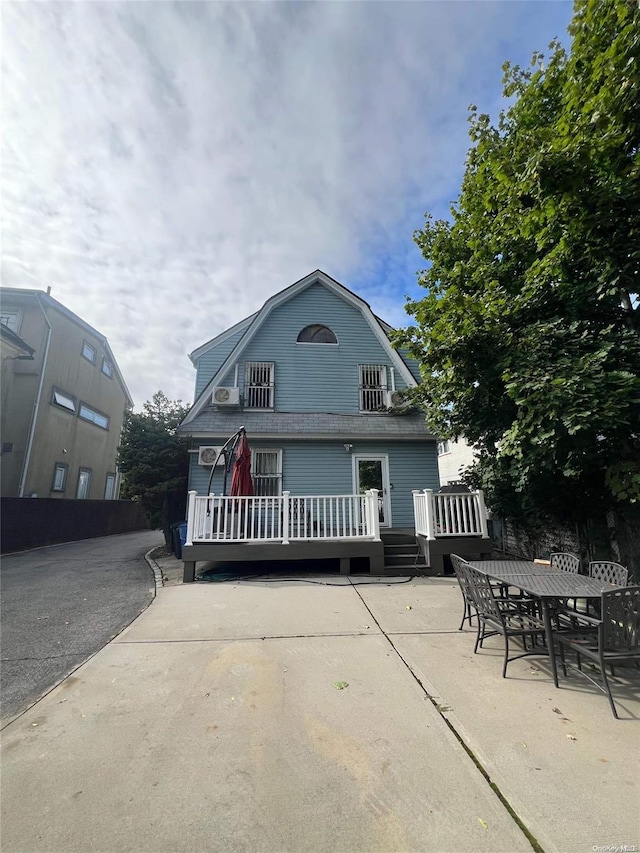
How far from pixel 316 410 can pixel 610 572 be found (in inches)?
309

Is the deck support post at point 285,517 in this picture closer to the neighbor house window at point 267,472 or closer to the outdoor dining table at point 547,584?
the neighbor house window at point 267,472

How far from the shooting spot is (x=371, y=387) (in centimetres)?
1113

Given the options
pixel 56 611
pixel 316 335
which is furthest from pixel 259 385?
pixel 56 611

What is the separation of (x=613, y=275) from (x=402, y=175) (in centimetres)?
566

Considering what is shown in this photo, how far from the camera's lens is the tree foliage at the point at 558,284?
4223 millimetres

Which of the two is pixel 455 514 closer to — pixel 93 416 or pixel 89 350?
pixel 93 416

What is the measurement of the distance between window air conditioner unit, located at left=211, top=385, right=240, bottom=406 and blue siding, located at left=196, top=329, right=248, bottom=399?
1.36 m

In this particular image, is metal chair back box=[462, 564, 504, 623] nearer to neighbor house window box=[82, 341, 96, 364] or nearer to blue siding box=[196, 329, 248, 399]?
blue siding box=[196, 329, 248, 399]

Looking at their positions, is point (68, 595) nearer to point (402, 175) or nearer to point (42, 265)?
point (42, 265)

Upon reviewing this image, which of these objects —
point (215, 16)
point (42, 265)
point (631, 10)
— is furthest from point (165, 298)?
point (631, 10)

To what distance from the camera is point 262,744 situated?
2.41 m

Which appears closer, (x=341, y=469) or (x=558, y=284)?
(x=558, y=284)

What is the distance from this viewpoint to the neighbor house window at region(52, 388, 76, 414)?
14956 millimetres

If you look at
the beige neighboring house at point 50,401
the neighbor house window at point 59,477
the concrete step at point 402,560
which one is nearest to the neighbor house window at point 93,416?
the beige neighboring house at point 50,401
